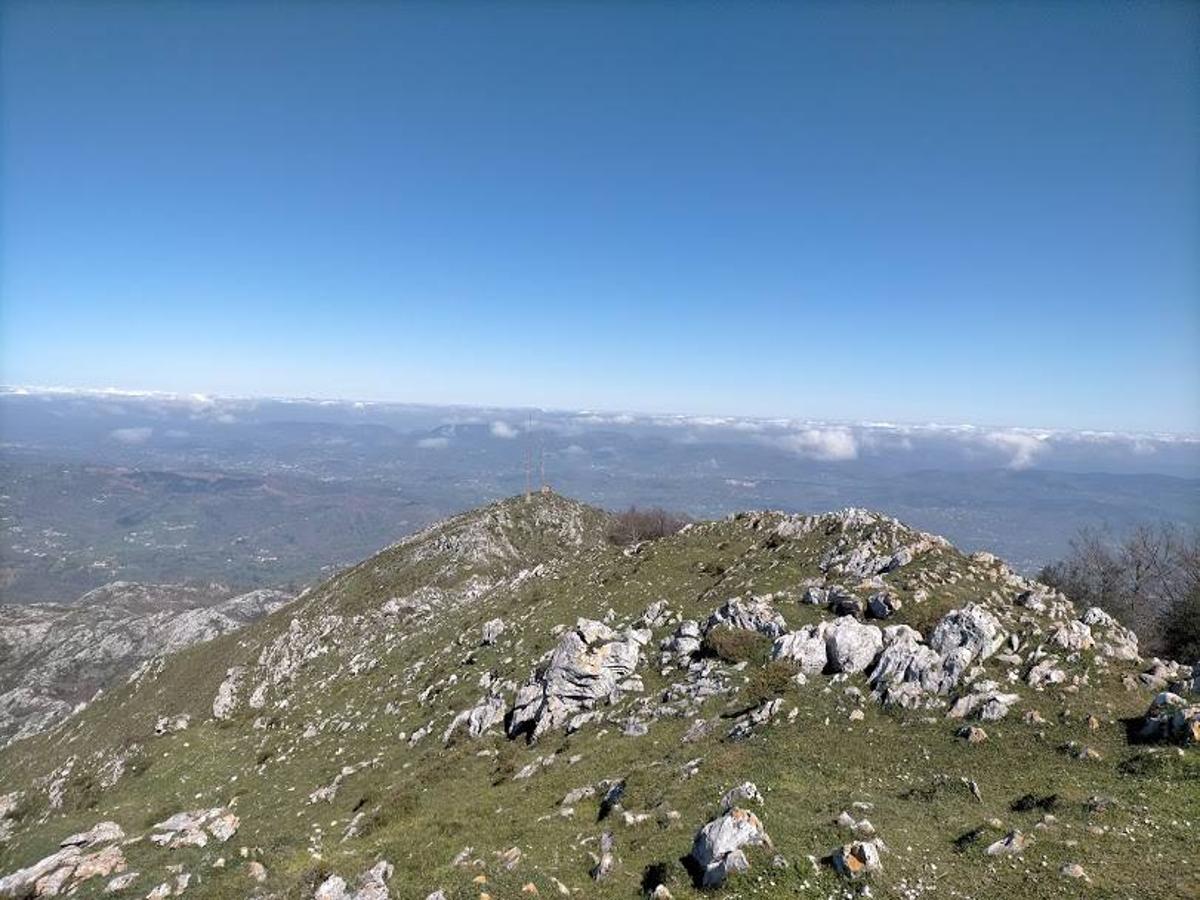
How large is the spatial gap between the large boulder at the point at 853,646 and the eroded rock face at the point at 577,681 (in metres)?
10.2

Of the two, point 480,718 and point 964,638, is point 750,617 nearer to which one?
point 964,638

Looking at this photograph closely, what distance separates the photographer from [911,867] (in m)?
15.9

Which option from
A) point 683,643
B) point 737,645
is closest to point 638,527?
point 683,643

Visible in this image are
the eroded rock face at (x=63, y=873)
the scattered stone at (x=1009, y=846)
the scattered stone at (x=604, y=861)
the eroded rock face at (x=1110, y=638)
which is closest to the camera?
the scattered stone at (x=1009, y=846)

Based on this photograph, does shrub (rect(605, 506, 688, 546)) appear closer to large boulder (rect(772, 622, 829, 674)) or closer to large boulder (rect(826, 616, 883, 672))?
large boulder (rect(772, 622, 829, 674))

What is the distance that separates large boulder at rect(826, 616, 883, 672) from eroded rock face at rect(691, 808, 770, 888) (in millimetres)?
12579

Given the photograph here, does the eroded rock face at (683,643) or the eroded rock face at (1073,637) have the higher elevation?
the eroded rock face at (1073,637)

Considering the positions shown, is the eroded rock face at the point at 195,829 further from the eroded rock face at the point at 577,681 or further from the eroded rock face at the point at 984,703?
the eroded rock face at the point at 984,703

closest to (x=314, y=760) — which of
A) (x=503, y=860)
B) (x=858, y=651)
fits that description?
(x=503, y=860)

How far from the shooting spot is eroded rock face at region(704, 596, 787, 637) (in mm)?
32031

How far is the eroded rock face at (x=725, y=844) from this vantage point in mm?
16094

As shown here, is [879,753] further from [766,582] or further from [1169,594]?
[1169,594]

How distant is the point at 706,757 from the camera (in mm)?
23828

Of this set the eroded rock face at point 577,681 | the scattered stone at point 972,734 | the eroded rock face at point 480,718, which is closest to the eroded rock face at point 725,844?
the scattered stone at point 972,734
